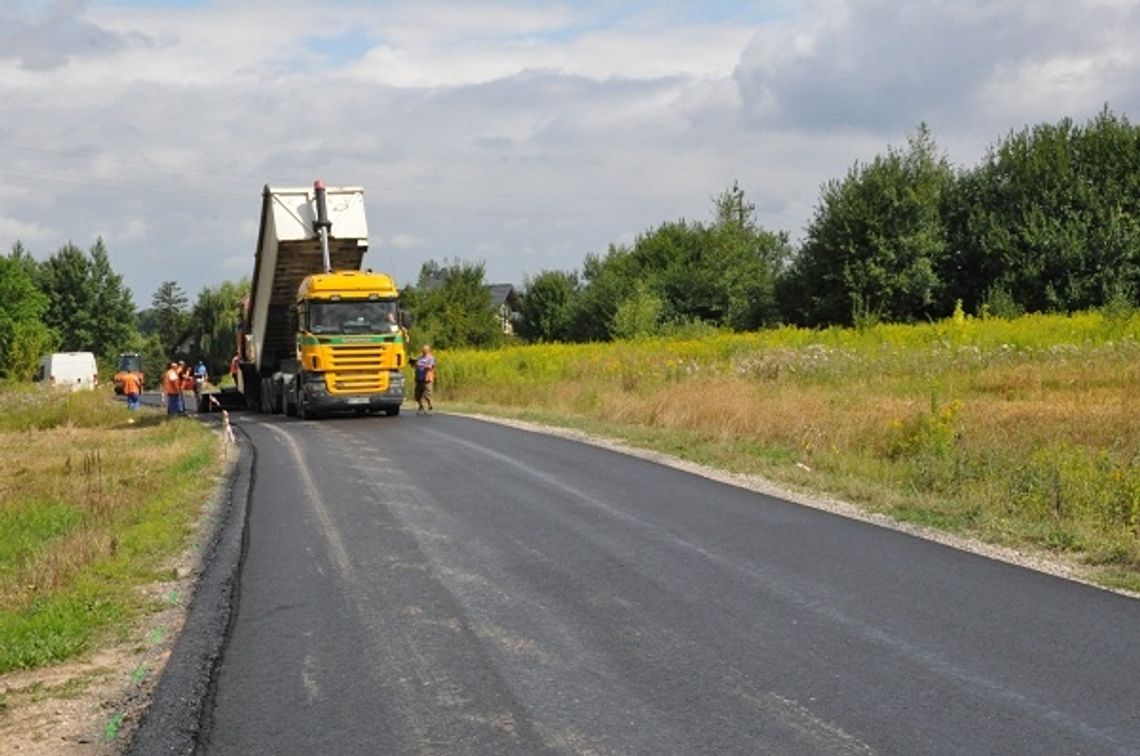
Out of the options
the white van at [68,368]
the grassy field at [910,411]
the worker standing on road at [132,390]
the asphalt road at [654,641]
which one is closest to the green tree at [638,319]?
the grassy field at [910,411]

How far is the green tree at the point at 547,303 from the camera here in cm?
9444

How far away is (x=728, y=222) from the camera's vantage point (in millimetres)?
86500

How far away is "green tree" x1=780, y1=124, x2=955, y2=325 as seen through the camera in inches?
2288

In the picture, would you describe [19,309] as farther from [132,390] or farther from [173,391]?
[173,391]

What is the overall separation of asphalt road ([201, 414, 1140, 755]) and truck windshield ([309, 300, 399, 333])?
1687 cm

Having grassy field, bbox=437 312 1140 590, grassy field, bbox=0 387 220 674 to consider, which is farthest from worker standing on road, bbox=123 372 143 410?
grassy field, bbox=437 312 1140 590

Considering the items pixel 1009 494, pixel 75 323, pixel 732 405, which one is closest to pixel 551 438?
pixel 732 405

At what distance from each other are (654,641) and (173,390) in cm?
3218

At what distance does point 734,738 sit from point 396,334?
25.7 meters

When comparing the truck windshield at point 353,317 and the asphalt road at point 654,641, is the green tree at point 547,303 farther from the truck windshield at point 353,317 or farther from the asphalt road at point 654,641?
the asphalt road at point 654,641

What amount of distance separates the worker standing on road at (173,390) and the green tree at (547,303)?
54.4m

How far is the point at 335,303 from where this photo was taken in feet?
99.9

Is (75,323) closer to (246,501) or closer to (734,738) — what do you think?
(246,501)

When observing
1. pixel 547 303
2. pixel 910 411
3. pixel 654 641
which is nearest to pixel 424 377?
pixel 910 411
